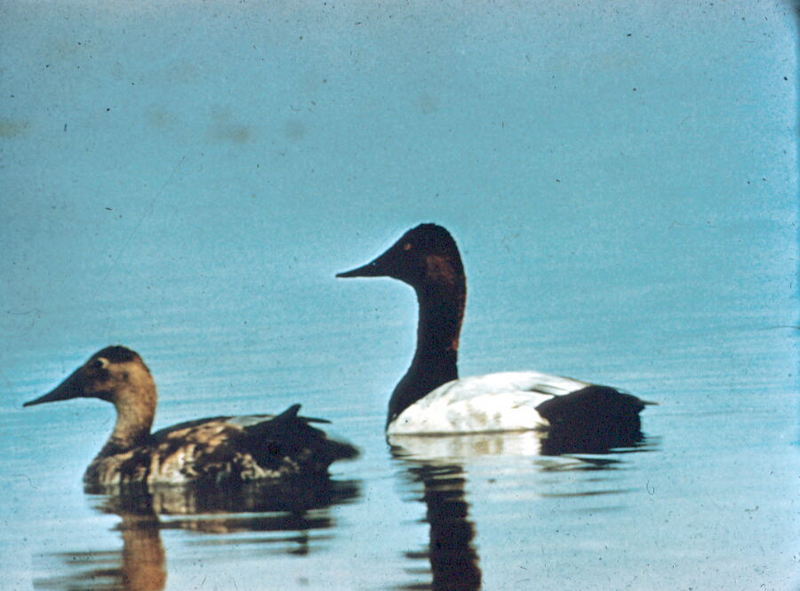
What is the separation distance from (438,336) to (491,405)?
805mm

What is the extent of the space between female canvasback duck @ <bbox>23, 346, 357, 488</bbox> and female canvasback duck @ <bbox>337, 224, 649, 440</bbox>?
2.52 ft

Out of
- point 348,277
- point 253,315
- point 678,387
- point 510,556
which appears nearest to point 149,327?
point 253,315

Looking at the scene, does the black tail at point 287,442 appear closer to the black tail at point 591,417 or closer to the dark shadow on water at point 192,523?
the dark shadow on water at point 192,523

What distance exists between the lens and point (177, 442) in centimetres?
802

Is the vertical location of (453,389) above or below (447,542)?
above

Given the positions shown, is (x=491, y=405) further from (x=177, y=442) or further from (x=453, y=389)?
(x=177, y=442)

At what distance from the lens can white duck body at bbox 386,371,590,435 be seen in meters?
8.76

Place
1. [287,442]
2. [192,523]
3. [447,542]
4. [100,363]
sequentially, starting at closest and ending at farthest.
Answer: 1. [447,542]
2. [192,523]
3. [287,442]
4. [100,363]

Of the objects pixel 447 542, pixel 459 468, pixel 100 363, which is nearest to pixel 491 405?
pixel 459 468

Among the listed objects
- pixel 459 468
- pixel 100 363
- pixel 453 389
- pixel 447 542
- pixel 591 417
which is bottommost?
pixel 447 542

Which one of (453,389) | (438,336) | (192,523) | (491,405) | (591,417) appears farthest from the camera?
(438,336)

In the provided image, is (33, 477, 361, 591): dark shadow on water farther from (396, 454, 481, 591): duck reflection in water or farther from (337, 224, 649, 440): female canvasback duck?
(337, 224, 649, 440): female canvasback duck

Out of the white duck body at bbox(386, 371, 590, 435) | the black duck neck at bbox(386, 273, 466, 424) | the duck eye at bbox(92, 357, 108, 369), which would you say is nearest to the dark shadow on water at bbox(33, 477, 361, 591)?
the duck eye at bbox(92, 357, 108, 369)

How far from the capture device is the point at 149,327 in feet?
26.1
